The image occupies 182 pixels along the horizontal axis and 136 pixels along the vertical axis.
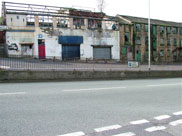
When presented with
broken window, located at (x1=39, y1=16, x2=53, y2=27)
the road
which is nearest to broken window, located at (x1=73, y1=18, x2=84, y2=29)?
broken window, located at (x1=39, y1=16, x2=53, y2=27)

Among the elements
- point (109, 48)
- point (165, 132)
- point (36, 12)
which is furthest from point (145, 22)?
point (165, 132)

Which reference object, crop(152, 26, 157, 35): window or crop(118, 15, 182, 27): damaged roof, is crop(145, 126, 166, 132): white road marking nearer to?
crop(118, 15, 182, 27): damaged roof

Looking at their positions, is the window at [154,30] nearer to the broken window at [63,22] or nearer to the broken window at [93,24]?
the broken window at [93,24]

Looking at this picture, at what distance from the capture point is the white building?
27578mm

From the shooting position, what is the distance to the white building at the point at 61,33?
27.6 m

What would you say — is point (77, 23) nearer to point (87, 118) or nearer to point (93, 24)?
point (93, 24)

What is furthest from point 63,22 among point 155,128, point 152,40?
point 155,128

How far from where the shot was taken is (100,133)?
377 centimetres

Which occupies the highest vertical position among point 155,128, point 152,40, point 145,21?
point 145,21

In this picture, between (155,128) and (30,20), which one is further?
(30,20)

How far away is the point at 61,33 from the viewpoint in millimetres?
30953

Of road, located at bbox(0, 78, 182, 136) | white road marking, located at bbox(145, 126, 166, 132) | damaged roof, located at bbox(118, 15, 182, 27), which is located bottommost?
white road marking, located at bbox(145, 126, 166, 132)

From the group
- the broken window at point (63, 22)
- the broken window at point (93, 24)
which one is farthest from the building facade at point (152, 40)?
the broken window at point (63, 22)

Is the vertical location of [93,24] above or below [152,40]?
above
